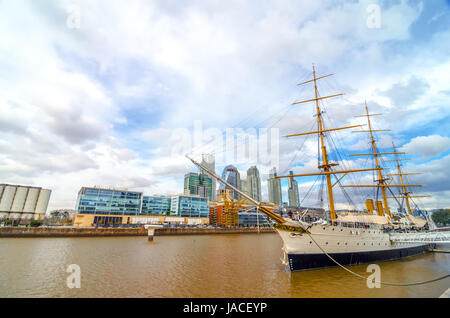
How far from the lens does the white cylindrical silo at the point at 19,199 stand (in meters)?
102

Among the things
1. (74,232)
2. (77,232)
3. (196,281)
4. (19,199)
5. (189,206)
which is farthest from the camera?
(19,199)

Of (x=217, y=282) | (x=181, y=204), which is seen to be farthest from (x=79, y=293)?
(x=181, y=204)

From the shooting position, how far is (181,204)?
10144 cm

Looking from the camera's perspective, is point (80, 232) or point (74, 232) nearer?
point (74, 232)

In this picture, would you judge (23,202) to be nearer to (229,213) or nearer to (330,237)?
(229,213)

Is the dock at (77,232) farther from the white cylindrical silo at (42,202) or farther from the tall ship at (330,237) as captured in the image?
the white cylindrical silo at (42,202)

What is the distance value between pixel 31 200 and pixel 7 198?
31.4 ft

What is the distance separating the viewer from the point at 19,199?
10438 centimetres

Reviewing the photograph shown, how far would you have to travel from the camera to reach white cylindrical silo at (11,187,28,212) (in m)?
102

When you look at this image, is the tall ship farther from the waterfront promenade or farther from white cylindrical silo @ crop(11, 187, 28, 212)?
white cylindrical silo @ crop(11, 187, 28, 212)

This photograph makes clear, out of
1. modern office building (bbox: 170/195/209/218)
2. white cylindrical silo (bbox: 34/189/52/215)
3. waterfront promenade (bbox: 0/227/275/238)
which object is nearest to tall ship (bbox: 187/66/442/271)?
waterfront promenade (bbox: 0/227/275/238)

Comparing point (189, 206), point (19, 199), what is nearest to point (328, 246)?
point (189, 206)
